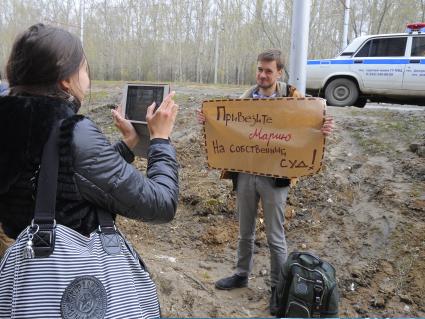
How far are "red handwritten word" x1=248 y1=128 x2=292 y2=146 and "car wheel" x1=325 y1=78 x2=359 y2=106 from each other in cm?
748

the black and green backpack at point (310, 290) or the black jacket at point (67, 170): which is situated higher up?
the black jacket at point (67, 170)

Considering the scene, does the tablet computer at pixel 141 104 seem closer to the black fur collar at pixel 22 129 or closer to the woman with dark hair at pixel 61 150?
the woman with dark hair at pixel 61 150

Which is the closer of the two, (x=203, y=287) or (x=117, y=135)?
(x=203, y=287)

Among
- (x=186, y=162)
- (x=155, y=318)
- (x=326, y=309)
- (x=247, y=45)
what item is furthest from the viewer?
(x=247, y=45)

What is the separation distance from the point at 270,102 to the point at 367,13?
28504 mm

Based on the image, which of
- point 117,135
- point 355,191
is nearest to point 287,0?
point 117,135

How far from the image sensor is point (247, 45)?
28.0m

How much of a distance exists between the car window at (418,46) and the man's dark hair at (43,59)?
1000 cm

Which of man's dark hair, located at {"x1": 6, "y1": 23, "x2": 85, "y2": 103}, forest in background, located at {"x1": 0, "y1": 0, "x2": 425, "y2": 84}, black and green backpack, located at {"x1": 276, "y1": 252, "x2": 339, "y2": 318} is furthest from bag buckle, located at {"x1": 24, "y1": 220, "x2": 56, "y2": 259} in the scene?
forest in background, located at {"x1": 0, "y1": 0, "x2": 425, "y2": 84}

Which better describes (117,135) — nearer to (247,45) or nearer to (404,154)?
(404,154)

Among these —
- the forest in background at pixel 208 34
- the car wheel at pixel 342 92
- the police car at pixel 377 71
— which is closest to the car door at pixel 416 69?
the police car at pixel 377 71

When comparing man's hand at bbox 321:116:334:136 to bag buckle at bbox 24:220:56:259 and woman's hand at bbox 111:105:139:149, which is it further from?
bag buckle at bbox 24:220:56:259

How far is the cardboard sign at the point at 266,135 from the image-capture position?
332 centimetres

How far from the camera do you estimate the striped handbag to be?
48.4 inches
